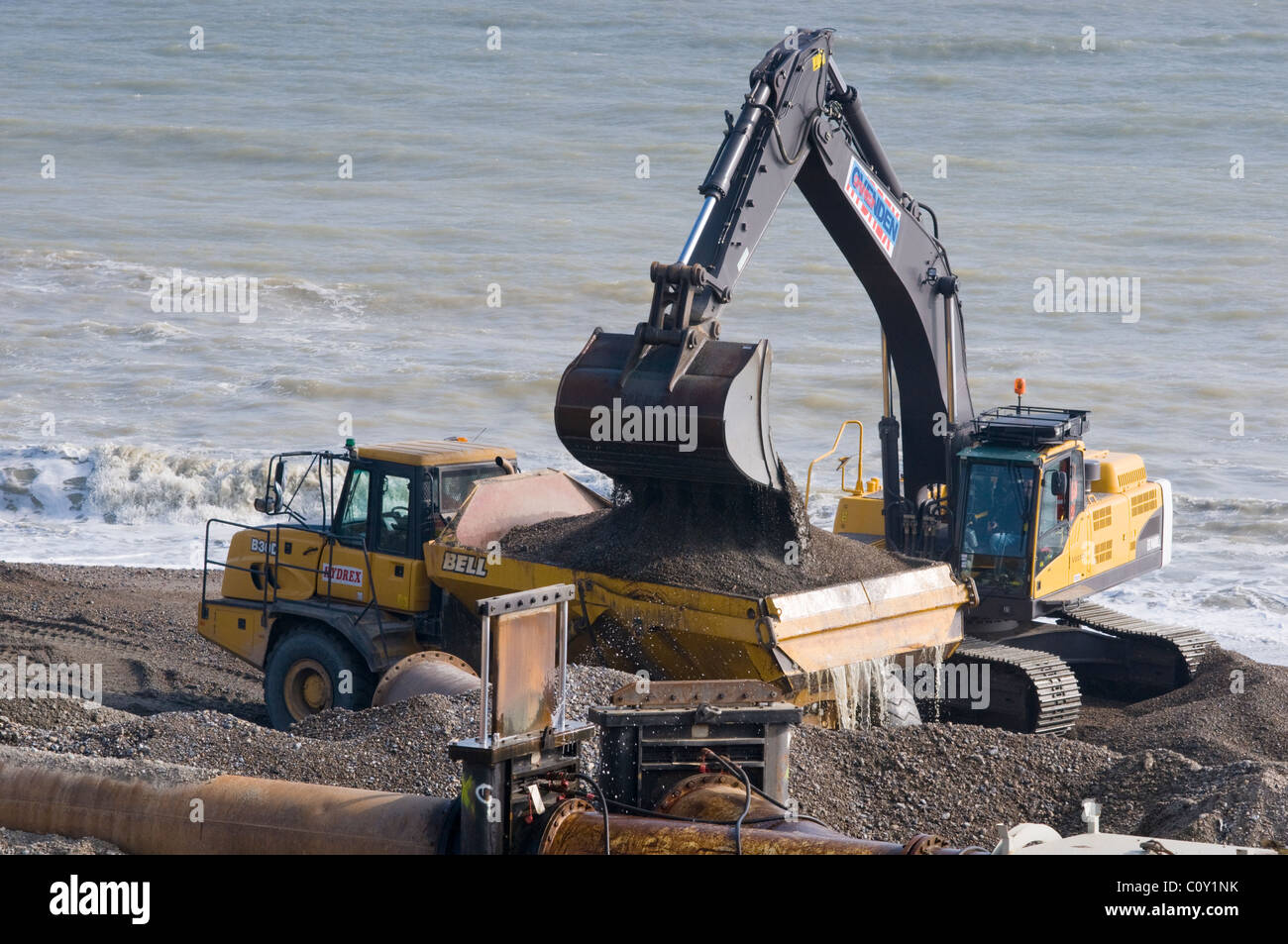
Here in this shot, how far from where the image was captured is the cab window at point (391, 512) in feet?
39.1


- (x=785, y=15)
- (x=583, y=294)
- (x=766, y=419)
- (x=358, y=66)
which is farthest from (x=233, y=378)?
(x=785, y=15)

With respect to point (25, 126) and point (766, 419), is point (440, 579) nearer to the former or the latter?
point (766, 419)

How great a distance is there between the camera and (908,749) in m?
9.36

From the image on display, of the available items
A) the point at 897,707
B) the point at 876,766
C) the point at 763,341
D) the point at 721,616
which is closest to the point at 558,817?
the point at 876,766

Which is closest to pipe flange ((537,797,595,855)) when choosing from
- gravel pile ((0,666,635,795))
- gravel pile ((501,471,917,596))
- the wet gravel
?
gravel pile ((0,666,635,795))

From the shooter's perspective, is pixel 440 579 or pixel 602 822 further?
pixel 440 579

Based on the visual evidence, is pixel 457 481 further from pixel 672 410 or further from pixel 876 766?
pixel 876 766

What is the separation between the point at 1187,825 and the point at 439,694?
4320mm

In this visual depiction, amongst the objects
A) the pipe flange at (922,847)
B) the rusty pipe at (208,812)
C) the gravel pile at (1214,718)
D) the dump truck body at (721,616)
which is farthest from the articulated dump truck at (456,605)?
the pipe flange at (922,847)

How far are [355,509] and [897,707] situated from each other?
431cm

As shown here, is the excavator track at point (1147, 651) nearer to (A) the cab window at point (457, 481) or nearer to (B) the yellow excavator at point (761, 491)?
(B) the yellow excavator at point (761, 491)

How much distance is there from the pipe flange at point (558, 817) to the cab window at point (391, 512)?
21.8ft

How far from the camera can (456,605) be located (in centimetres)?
1158
